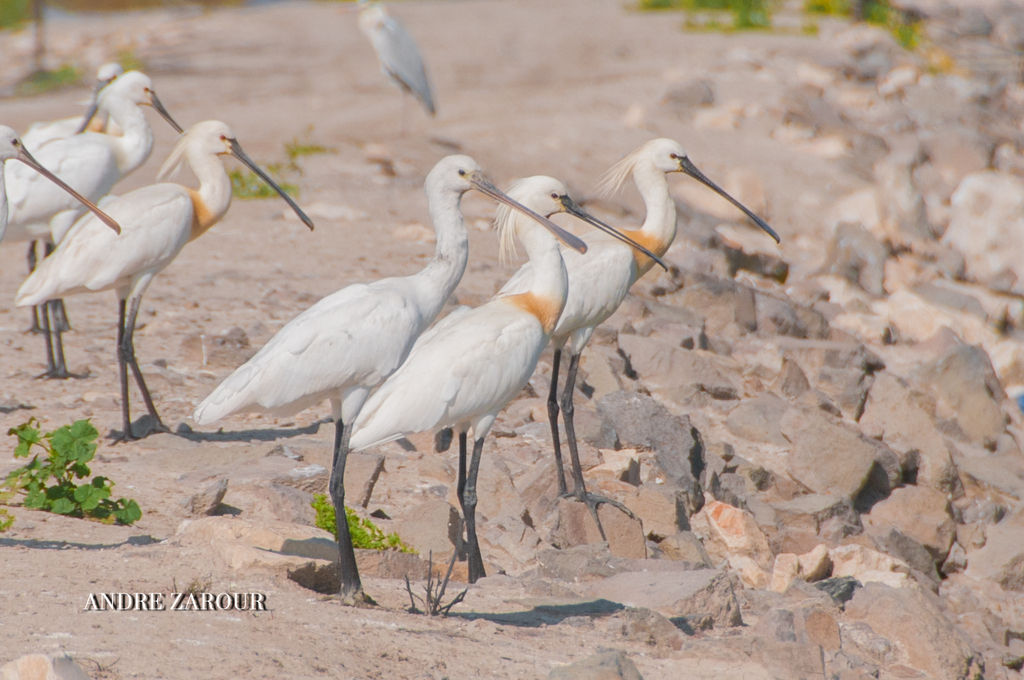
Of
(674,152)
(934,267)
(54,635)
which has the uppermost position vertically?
(674,152)

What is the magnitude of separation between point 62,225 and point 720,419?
4.90 m

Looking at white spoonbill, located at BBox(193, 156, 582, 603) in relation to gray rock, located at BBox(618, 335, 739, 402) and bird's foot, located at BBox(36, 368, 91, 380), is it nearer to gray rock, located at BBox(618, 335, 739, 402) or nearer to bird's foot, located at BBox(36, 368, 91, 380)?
bird's foot, located at BBox(36, 368, 91, 380)

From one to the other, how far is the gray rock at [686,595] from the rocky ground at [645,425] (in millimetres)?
17

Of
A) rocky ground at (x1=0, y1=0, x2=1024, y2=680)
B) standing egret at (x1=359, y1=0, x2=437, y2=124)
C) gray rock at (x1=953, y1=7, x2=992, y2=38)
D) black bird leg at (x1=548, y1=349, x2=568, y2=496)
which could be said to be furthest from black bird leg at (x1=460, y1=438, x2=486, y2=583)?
gray rock at (x1=953, y1=7, x2=992, y2=38)

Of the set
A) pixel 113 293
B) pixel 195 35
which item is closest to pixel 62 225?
pixel 113 293

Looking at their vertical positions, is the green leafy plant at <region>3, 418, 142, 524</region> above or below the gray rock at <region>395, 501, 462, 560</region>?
above

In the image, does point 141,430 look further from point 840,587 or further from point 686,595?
point 840,587

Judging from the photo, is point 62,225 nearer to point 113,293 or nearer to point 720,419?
point 113,293

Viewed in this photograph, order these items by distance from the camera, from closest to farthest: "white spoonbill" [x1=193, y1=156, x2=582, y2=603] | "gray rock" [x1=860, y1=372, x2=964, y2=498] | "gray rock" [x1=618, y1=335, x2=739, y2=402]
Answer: "white spoonbill" [x1=193, y1=156, x2=582, y2=603]
"gray rock" [x1=860, y1=372, x2=964, y2=498]
"gray rock" [x1=618, y1=335, x2=739, y2=402]

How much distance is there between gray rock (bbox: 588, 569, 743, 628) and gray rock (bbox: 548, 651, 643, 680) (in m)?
0.94

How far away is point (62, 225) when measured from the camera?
7918mm

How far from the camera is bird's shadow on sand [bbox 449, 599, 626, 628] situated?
15.3ft

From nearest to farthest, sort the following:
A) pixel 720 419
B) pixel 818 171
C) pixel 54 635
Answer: pixel 54 635 → pixel 720 419 → pixel 818 171

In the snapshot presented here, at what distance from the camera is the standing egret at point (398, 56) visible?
15.6 metres
